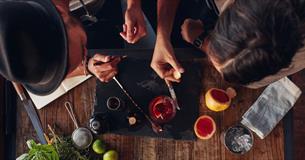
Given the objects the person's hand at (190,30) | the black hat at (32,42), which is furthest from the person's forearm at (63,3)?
the person's hand at (190,30)

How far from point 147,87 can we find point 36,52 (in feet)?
1.71

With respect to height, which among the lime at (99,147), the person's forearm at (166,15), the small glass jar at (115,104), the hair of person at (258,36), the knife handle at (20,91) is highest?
the hair of person at (258,36)

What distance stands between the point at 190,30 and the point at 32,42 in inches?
25.2

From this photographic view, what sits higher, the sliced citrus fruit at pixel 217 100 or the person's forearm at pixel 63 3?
the person's forearm at pixel 63 3

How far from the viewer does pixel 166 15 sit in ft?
4.82

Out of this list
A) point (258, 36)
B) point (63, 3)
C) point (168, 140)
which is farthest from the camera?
point (168, 140)

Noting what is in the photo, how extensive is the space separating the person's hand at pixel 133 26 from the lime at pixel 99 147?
15.5 inches

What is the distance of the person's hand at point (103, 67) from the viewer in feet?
4.72

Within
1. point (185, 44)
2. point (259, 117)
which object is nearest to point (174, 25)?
point (185, 44)

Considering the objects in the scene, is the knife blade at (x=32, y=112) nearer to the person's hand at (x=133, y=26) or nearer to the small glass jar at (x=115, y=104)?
the small glass jar at (x=115, y=104)

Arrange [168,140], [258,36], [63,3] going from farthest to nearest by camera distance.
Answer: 1. [168,140]
2. [63,3]
3. [258,36]

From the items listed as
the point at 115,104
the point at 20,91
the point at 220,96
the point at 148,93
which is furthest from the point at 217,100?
the point at 20,91

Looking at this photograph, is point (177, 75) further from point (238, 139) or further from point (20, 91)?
point (20, 91)

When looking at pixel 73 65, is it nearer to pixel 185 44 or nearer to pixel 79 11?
pixel 79 11
